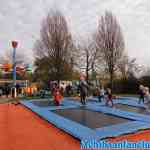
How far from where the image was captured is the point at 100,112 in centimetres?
998

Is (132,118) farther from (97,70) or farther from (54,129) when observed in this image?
(97,70)

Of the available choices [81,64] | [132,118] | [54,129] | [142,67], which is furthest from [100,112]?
[142,67]

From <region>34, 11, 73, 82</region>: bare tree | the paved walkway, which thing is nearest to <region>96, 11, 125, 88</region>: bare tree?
<region>34, 11, 73, 82</region>: bare tree

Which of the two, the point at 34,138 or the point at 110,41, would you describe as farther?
the point at 110,41

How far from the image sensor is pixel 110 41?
88.3ft

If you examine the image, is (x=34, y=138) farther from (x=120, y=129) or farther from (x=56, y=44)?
(x=56, y=44)

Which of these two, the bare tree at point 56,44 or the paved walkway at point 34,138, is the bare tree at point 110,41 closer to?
the bare tree at point 56,44

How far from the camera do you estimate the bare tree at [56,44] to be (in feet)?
86.5

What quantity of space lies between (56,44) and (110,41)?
6.58m

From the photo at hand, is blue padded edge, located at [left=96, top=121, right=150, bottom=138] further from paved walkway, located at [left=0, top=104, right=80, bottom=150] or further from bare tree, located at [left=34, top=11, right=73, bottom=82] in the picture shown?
bare tree, located at [left=34, top=11, right=73, bottom=82]

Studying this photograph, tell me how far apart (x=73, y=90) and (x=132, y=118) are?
1832 centimetres

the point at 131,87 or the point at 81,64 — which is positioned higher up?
the point at 81,64

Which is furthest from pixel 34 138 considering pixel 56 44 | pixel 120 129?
pixel 56 44

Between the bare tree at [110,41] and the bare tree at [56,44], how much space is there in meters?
4.00
